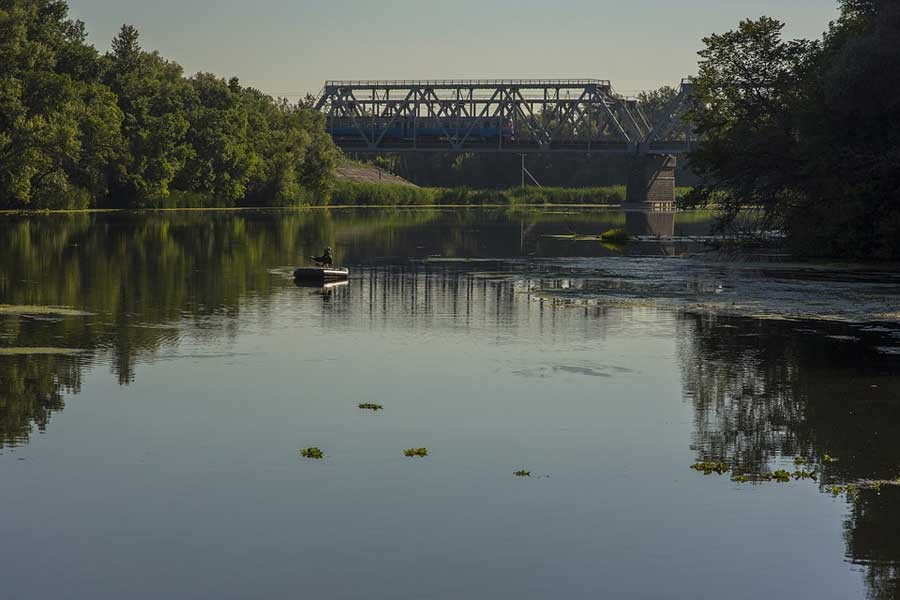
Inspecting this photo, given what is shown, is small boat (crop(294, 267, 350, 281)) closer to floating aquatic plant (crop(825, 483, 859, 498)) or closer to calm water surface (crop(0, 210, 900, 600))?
calm water surface (crop(0, 210, 900, 600))

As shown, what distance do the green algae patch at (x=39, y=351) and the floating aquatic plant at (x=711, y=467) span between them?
49.1ft

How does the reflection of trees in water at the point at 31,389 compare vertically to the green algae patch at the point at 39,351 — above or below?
below

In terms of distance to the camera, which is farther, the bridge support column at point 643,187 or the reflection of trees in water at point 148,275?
the bridge support column at point 643,187

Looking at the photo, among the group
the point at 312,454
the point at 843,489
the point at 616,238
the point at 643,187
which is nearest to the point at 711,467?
the point at 843,489

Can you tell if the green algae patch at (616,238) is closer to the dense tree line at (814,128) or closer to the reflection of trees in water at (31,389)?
the dense tree line at (814,128)

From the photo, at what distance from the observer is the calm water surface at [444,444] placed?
49.5 feet

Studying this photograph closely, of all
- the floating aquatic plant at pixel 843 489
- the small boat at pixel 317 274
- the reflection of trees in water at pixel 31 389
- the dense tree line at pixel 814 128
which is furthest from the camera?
the dense tree line at pixel 814 128

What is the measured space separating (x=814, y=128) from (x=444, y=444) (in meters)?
45.1

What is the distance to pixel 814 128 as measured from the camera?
6197cm

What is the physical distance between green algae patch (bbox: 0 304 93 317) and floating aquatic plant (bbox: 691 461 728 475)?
21.7 metres

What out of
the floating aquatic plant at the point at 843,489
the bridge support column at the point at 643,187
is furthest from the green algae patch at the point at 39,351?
the bridge support column at the point at 643,187

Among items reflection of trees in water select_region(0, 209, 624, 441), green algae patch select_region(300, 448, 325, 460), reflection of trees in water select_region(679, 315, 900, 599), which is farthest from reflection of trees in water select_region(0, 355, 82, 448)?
reflection of trees in water select_region(679, 315, 900, 599)

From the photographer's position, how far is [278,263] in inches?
2395

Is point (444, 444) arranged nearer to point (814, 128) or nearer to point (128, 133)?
point (814, 128)
